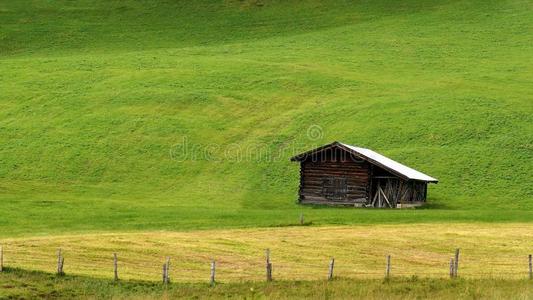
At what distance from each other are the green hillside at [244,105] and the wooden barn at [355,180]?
6.00ft

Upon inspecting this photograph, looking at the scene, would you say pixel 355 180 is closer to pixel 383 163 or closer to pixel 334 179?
pixel 334 179

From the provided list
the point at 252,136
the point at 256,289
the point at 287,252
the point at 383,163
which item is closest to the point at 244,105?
the point at 252,136

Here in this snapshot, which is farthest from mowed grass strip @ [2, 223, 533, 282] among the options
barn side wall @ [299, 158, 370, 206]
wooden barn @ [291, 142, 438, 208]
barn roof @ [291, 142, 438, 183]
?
barn side wall @ [299, 158, 370, 206]

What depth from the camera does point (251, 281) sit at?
3494 centimetres

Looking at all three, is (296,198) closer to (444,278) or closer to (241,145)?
(241,145)

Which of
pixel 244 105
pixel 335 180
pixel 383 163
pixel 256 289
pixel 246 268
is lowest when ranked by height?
pixel 256 289

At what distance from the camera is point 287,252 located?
43625mm

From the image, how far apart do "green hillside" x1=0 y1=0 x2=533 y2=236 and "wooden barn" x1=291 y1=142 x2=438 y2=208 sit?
1830mm

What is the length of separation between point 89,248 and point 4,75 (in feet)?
217

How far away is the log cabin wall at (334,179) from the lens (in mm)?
69562

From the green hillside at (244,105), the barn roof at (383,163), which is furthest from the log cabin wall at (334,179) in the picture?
the green hillside at (244,105)

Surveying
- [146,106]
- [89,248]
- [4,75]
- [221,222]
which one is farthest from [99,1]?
[89,248]

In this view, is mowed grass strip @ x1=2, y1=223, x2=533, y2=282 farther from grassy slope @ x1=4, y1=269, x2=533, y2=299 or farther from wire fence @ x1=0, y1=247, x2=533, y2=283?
grassy slope @ x1=4, y1=269, x2=533, y2=299

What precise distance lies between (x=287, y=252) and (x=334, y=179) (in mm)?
27392
